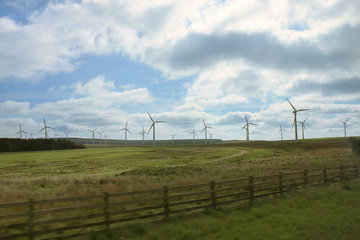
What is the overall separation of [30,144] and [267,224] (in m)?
129

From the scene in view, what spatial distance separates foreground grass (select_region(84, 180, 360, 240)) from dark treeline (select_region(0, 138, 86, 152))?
4795 inches

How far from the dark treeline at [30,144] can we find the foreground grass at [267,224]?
12180cm

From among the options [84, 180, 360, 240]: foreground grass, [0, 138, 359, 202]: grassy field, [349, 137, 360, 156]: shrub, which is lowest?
[0, 138, 359, 202]: grassy field

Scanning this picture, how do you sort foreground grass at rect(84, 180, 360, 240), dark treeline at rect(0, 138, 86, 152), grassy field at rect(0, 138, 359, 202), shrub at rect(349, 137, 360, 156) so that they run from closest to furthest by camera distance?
1. foreground grass at rect(84, 180, 360, 240)
2. grassy field at rect(0, 138, 359, 202)
3. shrub at rect(349, 137, 360, 156)
4. dark treeline at rect(0, 138, 86, 152)

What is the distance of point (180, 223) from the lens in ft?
37.1

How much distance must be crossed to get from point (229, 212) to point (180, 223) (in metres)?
2.82

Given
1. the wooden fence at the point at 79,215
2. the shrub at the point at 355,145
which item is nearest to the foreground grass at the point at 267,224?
the wooden fence at the point at 79,215

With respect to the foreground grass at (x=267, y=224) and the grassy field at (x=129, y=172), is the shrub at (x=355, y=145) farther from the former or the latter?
the foreground grass at (x=267, y=224)

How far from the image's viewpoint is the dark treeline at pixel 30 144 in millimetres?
113375

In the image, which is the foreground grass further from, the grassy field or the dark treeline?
the dark treeline

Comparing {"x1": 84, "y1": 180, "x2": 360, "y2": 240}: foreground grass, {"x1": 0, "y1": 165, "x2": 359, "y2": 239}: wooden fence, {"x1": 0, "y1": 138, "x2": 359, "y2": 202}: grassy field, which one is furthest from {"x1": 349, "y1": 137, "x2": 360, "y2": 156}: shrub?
{"x1": 0, "y1": 165, "x2": 359, "y2": 239}: wooden fence

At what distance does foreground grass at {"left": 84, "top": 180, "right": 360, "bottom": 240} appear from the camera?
32.7 ft

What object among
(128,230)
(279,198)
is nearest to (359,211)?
(279,198)

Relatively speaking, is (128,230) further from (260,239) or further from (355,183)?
(355,183)
